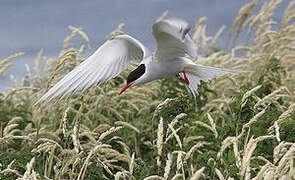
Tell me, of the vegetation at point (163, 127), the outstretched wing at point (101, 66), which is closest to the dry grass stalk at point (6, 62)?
the vegetation at point (163, 127)

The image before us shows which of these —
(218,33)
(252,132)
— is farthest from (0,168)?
(218,33)

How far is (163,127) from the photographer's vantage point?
278 centimetres

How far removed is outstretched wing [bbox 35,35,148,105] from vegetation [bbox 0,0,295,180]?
0.46ft

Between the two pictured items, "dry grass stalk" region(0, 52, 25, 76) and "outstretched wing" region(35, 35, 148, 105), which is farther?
"dry grass stalk" region(0, 52, 25, 76)

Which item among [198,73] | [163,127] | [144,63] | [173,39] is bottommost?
[163,127]

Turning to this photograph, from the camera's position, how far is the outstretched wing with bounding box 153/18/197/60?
2732 millimetres

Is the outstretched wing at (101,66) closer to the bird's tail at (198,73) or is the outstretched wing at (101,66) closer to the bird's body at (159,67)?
the bird's body at (159,67)

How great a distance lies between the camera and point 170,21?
2.72m

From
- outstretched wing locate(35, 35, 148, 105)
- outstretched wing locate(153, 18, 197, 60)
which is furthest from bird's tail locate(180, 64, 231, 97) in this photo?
outstretched wing locate(35, 35, 148, 105)

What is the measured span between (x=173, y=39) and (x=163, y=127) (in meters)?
0.72

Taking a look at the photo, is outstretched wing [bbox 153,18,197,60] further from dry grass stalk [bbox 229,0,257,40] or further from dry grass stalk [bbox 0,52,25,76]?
dry grass stalk [bbox 229,0,257,40]

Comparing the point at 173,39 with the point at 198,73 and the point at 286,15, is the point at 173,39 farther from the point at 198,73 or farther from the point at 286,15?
the point at 286,15

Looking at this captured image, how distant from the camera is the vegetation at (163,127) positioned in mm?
2391

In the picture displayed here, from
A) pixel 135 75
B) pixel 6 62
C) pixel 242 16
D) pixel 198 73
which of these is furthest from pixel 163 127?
pixel 242 16
